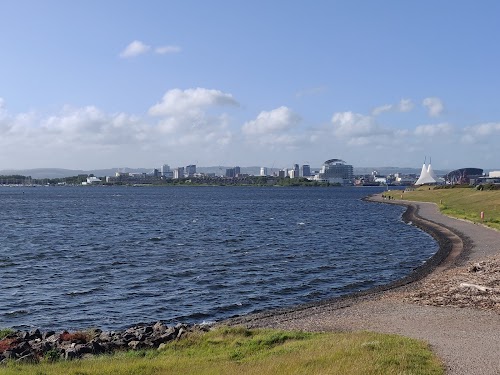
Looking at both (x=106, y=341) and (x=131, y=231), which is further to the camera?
(x=131, y=231)

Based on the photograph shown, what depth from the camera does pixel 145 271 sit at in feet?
→ 120

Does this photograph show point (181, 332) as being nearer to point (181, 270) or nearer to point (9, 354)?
point (9, 354)

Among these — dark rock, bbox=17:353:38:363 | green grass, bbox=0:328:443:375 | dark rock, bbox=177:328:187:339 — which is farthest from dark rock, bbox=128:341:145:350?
dark rock, bbox=17:353:38:363

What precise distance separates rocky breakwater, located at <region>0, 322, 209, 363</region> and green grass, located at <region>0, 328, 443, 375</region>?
0.78 metres

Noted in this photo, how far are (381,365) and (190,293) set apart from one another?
687 inches

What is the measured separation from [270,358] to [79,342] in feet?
20.9

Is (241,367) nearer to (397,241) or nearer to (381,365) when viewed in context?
(381,365)

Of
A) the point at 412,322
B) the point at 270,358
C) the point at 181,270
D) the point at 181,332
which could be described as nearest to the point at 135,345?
the point at 181,332

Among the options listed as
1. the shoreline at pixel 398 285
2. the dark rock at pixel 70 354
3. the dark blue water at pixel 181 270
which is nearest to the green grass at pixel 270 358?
the dark rock at pixel 70 354

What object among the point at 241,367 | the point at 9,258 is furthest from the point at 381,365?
the point at 9,258

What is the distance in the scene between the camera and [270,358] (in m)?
14.7

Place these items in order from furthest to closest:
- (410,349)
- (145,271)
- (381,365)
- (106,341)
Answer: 1. (145,271)
2. (106,341)
3. (410,349)
4. (381,365)

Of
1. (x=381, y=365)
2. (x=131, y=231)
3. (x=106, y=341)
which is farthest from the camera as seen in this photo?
(x=131, y=231)

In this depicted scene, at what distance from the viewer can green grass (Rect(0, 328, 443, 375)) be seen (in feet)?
43.6
